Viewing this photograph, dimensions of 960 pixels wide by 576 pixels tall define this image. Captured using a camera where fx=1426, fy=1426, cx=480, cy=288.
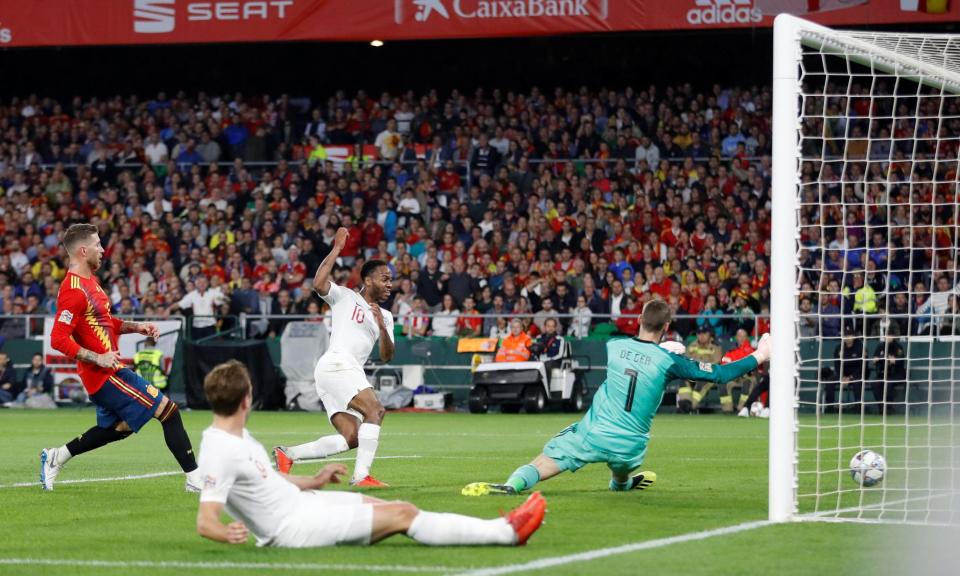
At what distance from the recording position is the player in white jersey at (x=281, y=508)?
23.0ft

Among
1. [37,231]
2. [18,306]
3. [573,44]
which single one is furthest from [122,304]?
[573,44]

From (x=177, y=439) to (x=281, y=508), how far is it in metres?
4.29

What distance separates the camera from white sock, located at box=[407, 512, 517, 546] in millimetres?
7363

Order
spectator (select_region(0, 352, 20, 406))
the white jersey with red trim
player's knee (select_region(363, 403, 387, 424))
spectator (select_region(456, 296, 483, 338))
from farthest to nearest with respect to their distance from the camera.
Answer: spectator (select_region(0, 352, 20, 406)) < spectator (select_region(456, 296, 483, 338)) < the white jersey with red trim < player's knee (select_region(363, 403, 387, 424))

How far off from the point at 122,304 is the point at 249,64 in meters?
10.9

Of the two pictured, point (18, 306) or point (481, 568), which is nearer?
point (481, 568)

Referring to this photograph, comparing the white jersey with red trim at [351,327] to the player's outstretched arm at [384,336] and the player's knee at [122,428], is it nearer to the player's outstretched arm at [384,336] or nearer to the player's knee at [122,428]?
the player's outstretched arm at [384,336]

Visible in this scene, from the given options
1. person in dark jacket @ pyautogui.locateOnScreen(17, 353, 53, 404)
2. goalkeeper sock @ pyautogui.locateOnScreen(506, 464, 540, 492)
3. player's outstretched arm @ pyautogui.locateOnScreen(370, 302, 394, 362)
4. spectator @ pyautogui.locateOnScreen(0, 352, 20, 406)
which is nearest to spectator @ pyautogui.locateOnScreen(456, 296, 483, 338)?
person in dark jacket @ pyautogui.locateOnScreen(17, 353, 53, 404)

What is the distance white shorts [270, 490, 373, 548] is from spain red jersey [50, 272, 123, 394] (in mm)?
4405

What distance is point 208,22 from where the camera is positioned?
29.0 m

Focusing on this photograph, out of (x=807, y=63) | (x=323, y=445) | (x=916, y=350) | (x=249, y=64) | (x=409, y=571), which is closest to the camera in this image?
(x=409, y=571)

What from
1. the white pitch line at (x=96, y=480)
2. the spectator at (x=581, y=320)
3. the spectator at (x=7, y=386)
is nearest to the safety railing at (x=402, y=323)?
the spectator at (x=581, y=320)

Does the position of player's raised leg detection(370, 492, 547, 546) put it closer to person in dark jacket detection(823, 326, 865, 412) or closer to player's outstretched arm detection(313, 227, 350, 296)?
player's outstretched arm detection(313, 227, 350, 296)

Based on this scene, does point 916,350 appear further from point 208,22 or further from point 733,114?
point 208,22
